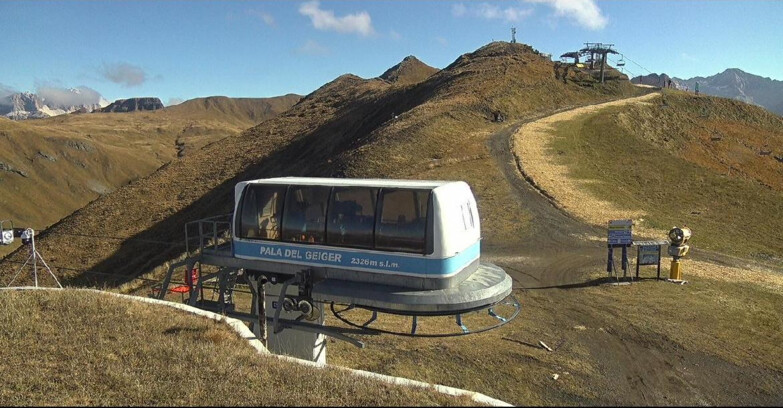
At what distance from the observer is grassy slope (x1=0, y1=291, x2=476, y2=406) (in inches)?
308

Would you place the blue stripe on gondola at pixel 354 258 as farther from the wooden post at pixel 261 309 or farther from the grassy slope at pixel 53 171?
the grassy slope at pixel 53 171

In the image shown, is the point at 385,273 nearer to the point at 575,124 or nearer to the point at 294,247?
the point at 294,247

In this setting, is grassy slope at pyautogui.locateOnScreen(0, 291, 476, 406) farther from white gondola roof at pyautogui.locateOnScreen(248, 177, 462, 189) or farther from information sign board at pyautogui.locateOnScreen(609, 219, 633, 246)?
information sign board at pyautogui.locateOnScreen(609, 219, 633, 246)

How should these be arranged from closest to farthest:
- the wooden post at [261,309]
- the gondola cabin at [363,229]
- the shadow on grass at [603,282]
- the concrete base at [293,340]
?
the gondola cabin at [363,229]
the wooden post at [261,309]
the concrete base at [293,340]
the shadow on grass at [603,282]

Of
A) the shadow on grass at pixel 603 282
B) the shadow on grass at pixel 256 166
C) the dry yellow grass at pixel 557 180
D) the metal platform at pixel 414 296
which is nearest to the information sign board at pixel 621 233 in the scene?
the shadow on grass at pixel 603 282

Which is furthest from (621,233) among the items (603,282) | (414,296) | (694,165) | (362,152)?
(694,165)

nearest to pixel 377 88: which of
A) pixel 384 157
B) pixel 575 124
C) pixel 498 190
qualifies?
pixel 575 124

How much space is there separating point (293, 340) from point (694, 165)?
123 feet

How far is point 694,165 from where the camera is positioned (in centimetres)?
3859

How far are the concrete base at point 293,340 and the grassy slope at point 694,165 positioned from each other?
837 inches

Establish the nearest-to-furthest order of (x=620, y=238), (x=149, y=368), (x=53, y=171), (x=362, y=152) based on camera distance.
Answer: (x=149, y=368) → (x=620, y=238) → (x=362, y=152) → (x=53, y=171)

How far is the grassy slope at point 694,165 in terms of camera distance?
92.5 ft

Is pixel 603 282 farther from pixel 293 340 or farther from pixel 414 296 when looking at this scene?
pixel 293 340

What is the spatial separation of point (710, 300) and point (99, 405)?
1779 cm
